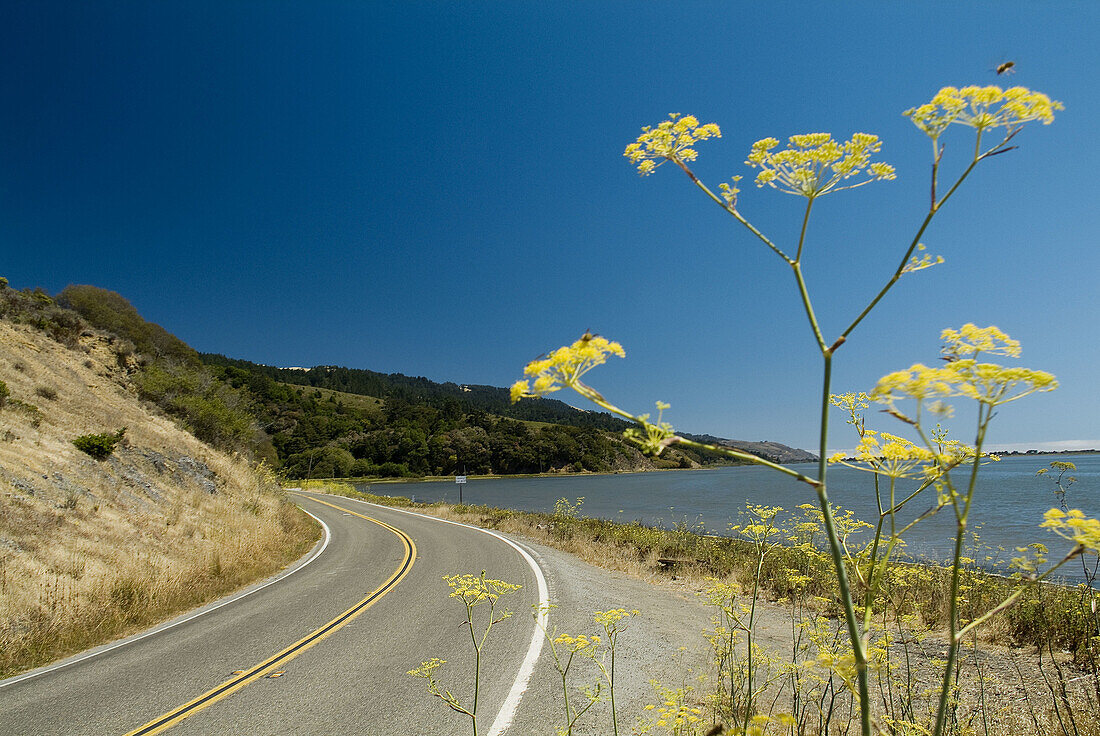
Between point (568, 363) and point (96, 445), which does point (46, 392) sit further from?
point (568, 363)

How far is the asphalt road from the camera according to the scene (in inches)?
196

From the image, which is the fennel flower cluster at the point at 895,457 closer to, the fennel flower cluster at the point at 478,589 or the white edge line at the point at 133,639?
the fennel flower cluster at the point at 478,589

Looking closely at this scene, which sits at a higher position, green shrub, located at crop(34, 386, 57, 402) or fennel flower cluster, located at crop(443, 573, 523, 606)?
green shrub, located at crop(34, 386, 57, 402)

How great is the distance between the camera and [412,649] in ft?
22.2

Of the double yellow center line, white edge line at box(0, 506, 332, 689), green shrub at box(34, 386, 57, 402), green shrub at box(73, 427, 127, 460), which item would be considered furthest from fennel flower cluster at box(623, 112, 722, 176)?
green shrub at box(34, 386, 57, 402)

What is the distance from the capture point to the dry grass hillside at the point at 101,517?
7.73 m

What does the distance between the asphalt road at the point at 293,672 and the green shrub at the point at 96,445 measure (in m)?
6.93

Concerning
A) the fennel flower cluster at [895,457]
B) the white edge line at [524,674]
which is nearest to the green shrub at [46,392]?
the white edge line at [524,674]

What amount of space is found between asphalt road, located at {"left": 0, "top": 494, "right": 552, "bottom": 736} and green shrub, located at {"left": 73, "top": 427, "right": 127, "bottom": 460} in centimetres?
693

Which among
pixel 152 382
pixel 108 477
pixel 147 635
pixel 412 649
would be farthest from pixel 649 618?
pixel 152 382

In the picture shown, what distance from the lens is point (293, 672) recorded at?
6.10 m

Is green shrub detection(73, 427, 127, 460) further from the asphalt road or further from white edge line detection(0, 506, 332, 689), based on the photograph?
the asphalt road

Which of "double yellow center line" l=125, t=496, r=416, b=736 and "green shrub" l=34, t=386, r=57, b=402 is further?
"green shrub" l=34, t=386, r=57, b=402

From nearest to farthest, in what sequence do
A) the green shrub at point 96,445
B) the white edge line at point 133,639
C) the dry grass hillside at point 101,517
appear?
the white edge line at point 133,639, the dry grass hillside at point 101,517, the green shrub at point 96,445
